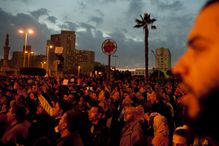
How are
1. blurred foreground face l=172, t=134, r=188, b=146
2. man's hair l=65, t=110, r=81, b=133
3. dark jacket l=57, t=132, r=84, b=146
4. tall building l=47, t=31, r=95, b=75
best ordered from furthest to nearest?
tall building l=47, t=31, r=95, b=75 → man's hair l=65, t=110, r=81, b=133 → dark jacket l=57, t=132, r=84, b=146 → blurred foreground face l=172, t=134, r=188, b=146

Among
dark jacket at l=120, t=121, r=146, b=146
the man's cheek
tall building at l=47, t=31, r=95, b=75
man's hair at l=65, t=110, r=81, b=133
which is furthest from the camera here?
tall building at l=47, t=31, r=95, b=75

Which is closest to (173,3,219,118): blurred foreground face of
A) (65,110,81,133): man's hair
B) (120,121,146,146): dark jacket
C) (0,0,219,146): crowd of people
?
(0,0,219,146): crowd of people

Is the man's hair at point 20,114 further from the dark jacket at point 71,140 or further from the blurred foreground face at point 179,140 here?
the blurred foreground face at point 179,140

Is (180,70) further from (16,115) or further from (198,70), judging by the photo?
(16,115)

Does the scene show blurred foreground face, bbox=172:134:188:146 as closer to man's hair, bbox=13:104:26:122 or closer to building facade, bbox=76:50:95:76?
man's hair, bbox=13:104:26:122

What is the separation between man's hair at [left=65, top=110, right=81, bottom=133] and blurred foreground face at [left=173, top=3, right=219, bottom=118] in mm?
3397

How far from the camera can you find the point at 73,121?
4.36 metres

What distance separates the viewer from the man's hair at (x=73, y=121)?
4.32 metres

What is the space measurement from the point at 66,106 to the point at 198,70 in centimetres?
618

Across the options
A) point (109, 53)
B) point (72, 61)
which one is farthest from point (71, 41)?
point (109, 53)

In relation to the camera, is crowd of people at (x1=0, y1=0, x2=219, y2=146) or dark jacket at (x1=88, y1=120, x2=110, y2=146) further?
dark jacket at (x1=88, y1=120, x2=110, y2=146)

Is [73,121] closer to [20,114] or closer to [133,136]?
[133,136]

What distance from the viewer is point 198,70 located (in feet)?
3.23

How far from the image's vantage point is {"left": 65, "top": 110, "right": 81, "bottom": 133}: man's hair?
432 centimetres
